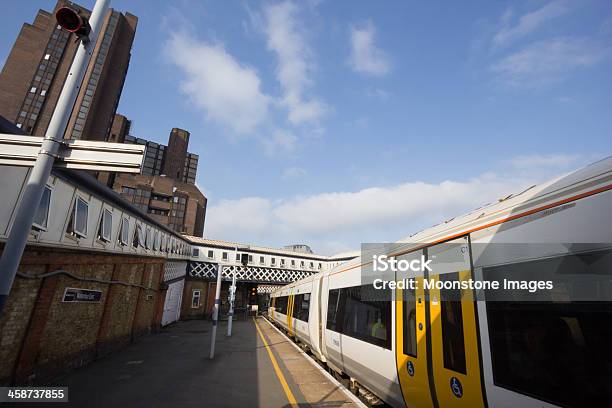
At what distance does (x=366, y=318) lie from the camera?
658 centimetres

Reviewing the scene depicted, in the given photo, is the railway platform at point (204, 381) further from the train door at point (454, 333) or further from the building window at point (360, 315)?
the train door at point (454, 333)

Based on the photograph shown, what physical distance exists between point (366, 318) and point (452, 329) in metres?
2.72

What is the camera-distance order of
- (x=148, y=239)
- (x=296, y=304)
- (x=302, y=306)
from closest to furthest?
(x=302, y=306) → (x=148, y=239) → (x=296, y=304)

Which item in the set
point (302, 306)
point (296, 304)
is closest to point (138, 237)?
point (302, 306)

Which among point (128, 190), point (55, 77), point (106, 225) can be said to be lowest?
point (106, 225)

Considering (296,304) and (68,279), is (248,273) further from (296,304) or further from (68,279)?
(68,279)

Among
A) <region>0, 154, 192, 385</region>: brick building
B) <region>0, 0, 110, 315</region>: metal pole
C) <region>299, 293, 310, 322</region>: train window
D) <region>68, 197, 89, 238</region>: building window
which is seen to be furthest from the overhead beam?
<region>299, 293, 310, 322</region>: train window

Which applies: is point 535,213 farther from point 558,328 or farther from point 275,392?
point 275,392

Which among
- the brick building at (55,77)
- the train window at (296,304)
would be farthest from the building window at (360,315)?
the brick building at (55,77)

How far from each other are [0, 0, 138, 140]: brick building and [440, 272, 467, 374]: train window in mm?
50623

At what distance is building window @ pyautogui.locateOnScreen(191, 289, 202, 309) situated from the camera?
28.8 metres

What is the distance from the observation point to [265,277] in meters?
34.8

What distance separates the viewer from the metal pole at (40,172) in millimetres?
2754

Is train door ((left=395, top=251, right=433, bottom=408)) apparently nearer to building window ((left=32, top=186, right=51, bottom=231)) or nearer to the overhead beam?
the overhead beam
